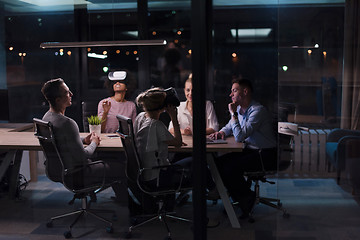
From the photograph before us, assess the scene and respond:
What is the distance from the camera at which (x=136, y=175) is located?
3.90m

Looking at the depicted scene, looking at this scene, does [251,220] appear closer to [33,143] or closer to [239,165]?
Answer: [239,165]

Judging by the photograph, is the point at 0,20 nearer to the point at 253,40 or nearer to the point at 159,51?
the point at 159,51

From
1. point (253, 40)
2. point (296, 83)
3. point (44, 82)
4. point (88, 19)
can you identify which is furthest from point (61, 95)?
point (296, 83)

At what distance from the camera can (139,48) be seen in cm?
366

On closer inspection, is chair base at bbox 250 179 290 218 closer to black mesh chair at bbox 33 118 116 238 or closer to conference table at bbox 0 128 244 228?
conference table at bbox 0 128 244 228

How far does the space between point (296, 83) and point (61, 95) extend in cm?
187

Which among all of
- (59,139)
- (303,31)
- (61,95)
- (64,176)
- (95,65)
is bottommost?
(64,176)

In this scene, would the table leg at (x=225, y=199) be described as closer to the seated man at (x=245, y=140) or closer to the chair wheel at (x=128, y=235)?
the seated man at (x=245, y=140)

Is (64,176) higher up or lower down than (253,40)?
lower down

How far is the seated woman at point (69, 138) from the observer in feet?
12.4

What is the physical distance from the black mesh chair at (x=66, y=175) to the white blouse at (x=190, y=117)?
0.79m

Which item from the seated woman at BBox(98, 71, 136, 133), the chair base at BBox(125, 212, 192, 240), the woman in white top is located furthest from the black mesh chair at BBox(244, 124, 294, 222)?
the seated woman at BBox(98, 71, 136, 133)

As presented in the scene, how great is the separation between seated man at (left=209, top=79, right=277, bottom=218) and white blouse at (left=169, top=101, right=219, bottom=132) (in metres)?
0.08

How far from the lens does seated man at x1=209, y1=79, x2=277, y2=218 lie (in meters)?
3.72
